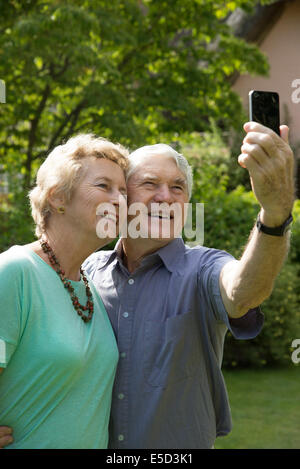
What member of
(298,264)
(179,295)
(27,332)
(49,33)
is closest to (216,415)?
(179,295)

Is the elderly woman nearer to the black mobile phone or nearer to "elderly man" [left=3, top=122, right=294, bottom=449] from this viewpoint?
"elderly man" [left=3, top=122, right=294, bottom=449]

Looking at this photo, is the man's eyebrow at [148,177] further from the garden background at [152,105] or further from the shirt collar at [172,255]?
the garden background at [152,105]

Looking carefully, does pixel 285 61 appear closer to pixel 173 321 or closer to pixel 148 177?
pixel 148 177

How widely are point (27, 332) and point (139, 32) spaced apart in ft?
24.7

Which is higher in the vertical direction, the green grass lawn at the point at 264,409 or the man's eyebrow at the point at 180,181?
the man's eyebrow at the point at 180,181

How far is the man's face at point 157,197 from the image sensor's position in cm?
242

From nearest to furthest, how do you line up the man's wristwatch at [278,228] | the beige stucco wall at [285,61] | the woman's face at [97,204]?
the man's wristwatch at [278,228] < the woman's face at [97,204] < the beige stucco wall at [285,61]

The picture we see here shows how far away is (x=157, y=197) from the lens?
7.95 feet

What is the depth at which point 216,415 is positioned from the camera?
7.53 feet

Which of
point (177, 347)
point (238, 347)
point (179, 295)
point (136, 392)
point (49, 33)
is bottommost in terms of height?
point (238, 347)

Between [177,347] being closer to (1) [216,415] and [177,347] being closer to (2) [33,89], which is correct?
(1) [216,415]

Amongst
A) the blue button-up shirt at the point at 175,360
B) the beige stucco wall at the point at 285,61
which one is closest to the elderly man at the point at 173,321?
the blue button-up shirt at the point at 175,360

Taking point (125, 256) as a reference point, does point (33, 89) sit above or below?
above

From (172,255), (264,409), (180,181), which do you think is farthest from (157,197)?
(264,409)
